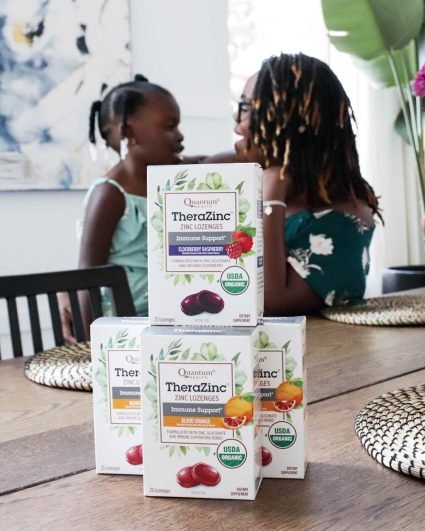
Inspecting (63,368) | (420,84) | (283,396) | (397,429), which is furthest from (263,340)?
(420,84)

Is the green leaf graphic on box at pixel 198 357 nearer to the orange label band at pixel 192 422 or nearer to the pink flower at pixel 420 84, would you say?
the orange label band at pixel 192 422

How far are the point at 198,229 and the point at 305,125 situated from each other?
99cm

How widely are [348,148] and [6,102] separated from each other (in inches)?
52.4

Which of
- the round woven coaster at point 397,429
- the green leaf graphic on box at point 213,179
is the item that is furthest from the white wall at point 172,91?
the green leaf graphic on box at point 213,179

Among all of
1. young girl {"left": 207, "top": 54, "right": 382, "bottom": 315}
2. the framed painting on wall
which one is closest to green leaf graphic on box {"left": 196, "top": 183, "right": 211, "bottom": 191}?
young girl {"left": 207, "top": 54, "right": 382, "bottom": 315}

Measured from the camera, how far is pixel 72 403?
2.93 ft

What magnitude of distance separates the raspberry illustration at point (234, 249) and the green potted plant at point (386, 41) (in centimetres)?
221

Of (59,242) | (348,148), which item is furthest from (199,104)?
(348,148)

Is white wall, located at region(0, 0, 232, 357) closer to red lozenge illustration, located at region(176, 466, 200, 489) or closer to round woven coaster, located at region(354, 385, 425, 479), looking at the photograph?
round woven coaster, located at region(354, 385, 425, 479)

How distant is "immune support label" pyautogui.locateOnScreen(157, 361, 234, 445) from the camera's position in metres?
0.55

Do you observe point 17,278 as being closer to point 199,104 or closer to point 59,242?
point 59,242

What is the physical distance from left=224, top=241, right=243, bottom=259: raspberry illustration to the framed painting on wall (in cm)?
200

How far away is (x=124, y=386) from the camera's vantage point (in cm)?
60

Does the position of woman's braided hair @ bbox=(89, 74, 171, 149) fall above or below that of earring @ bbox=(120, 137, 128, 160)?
above
